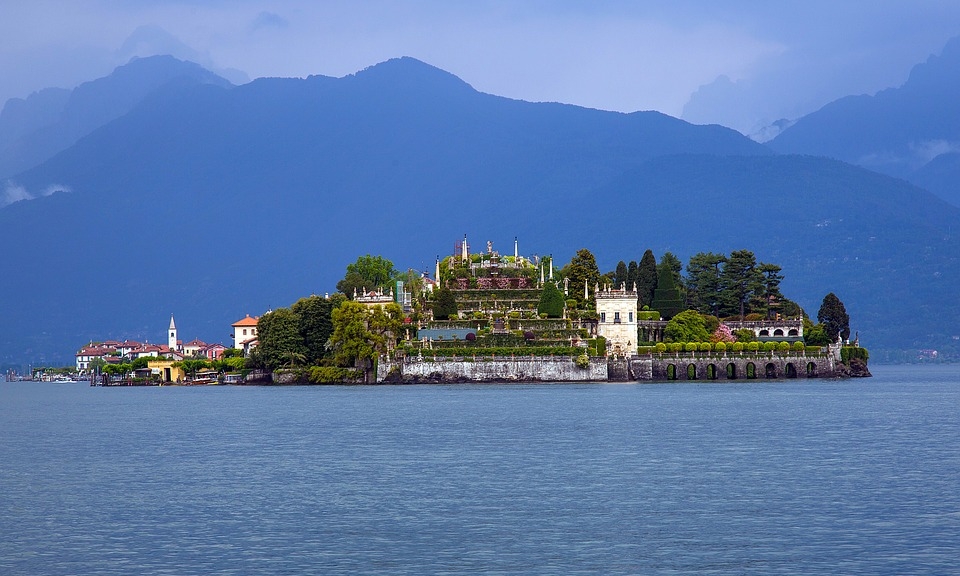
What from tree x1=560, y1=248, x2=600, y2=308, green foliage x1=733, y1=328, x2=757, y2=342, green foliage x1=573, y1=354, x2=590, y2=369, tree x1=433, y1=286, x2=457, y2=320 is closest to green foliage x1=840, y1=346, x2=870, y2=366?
green foliage x1=733, y1=328, x2=757, y2=342

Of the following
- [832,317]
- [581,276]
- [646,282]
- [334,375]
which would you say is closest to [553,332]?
[581,276]

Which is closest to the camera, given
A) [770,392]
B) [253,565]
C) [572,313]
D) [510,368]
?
[253,565]

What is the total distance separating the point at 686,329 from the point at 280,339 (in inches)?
1594

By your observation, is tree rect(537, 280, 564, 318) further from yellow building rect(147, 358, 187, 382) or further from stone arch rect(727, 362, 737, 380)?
yellow building rect(147, 358, 187, 382)

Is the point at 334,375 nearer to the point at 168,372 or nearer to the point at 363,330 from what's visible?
the point at 363,330

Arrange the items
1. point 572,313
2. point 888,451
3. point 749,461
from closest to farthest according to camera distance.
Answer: point 749,461, point 888,451, point 572,313

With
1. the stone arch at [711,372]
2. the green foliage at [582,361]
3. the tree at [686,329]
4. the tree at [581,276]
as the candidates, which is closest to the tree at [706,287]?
the tree at [581,276]

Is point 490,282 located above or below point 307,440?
above

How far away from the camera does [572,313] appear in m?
138

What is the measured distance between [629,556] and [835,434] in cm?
3375

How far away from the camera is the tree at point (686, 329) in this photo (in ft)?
445

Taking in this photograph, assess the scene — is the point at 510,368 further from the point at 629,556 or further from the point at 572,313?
the point at 629,556

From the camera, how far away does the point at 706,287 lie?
522ft

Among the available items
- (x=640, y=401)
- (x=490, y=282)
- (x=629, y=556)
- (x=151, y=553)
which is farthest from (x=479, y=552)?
(x=490, y=282)
